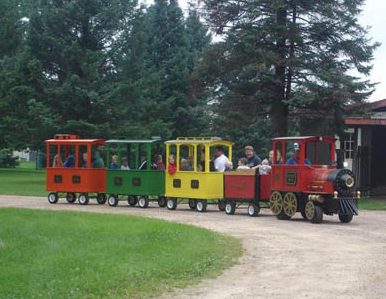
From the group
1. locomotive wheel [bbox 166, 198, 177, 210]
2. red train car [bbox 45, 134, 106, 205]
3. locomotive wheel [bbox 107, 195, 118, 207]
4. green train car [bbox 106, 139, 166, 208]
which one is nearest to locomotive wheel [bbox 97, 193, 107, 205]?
red train car [bbox 45, 134, 106, 205]

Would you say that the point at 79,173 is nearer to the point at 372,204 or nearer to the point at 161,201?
the point at 161,201

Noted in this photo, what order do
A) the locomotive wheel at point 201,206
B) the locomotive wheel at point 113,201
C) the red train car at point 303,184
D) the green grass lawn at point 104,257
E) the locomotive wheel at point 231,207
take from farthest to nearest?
the locomotive wheel at point 113,201 < the locomotive wheel at point 201,206 < the locomotive wheel at point 231,207 < the red train car at point 303,184 < the green grass lawn at point 104,257

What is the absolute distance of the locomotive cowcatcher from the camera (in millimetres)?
18516

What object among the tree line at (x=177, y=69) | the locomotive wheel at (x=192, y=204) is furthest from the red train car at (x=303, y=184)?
the tree line at (x=177, y=69)

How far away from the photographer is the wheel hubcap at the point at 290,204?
1925 centimetres

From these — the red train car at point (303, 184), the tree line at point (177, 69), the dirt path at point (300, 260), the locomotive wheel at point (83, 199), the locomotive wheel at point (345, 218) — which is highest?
the tree line at point (177, 69)

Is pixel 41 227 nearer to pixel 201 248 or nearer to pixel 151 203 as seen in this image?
pixel 201 248

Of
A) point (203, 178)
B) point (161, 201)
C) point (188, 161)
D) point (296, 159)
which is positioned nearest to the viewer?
point (296, 159)

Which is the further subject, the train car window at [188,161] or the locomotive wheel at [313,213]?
the train car window at [188,161]

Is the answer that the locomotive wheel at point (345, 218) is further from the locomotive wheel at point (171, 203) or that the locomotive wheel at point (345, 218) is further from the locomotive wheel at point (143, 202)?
the locomotive wheel at point (143, 202)

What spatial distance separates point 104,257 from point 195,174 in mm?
11354

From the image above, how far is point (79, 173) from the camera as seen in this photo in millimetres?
25438

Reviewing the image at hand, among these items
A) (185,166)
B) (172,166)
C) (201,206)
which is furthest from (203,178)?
(172,166)

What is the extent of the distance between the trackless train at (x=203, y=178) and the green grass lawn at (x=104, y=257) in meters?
4.12
